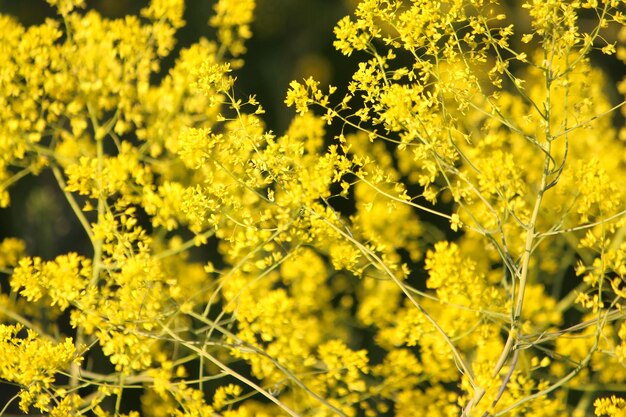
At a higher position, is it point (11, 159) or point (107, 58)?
point (107, 58)

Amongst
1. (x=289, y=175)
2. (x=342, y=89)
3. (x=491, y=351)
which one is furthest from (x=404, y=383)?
(x=342, y=89)

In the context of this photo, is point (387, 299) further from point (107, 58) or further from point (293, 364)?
point (107, 58)

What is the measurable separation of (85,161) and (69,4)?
1.06 metres

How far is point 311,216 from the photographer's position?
3.52 meters

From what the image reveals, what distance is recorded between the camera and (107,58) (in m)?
4.82

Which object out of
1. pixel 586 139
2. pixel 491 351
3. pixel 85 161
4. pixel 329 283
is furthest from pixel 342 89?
pixel 85 161

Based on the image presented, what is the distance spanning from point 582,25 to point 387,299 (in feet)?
13.0

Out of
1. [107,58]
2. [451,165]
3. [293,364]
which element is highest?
[107,58]

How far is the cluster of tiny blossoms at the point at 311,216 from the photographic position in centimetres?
323

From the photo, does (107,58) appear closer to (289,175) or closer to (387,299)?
(289,175)

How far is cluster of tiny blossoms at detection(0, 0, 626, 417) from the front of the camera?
10.6ft

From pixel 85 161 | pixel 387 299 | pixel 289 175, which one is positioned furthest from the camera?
pixel 387 299

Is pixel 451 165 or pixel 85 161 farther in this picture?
pixel 85 161

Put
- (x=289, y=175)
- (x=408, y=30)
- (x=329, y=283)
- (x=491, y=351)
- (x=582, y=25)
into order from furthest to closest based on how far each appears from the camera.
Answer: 1. (x=582, y=25)
2. (x=329, y=283)
3. (x=491, y=351)
4. (x=289, y=175)
5. (x=408, y=30)
